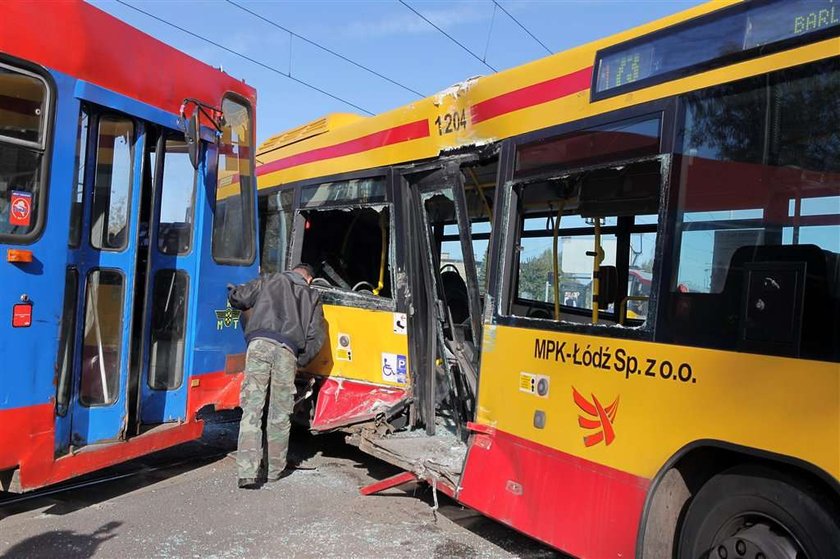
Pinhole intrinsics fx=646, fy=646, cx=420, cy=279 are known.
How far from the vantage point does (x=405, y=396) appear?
5.29 metres

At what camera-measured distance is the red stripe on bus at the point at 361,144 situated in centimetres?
519

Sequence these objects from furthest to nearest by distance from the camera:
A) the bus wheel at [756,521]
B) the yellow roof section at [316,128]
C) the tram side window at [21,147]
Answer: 1. the yellow roof section at [316,128]
2. the tram side window at [21,147]
3. the bus wheel at [756,521]

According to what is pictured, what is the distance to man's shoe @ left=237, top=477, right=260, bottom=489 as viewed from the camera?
521 centimetres

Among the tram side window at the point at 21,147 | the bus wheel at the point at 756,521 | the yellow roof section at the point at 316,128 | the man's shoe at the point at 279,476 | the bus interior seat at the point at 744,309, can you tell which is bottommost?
the man's shoe at the point at 279,476

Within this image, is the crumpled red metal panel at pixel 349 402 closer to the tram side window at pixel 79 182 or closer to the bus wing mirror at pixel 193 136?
the bus wing mirror at pixel 193 136

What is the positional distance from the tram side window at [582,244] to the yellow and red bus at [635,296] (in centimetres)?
2

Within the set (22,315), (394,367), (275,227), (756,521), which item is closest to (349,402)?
(394,367)

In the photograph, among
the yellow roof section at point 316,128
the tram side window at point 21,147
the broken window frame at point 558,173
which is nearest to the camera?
the broken window frame at point 558,173

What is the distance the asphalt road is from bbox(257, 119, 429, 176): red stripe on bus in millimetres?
2905

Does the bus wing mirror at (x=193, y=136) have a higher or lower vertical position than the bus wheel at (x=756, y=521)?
higher

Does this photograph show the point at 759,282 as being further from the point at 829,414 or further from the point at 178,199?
the point at 178,199

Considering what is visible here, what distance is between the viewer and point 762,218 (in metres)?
2.84

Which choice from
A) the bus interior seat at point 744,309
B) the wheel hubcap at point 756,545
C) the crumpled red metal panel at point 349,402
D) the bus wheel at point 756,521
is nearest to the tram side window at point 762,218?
the bus interior seat at point 744,309

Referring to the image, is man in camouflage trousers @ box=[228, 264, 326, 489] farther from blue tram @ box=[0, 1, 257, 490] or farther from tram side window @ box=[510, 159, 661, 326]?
tram side window @ box=[510, 159, 661, 326]
